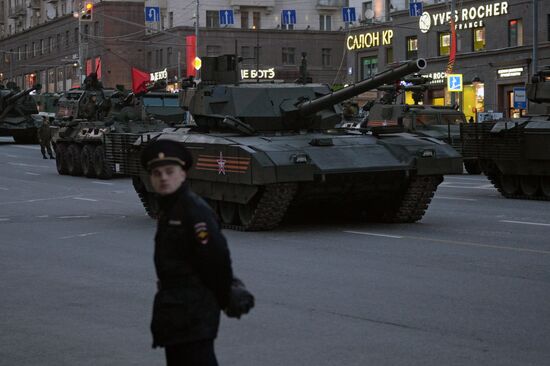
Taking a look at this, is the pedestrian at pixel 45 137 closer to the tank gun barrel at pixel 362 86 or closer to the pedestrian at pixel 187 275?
the tank gun barrel at pixel 362 86

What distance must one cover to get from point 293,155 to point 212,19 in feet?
196

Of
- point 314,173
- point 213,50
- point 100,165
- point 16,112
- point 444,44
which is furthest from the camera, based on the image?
point 213,50

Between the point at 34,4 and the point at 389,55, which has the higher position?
the point at 34,4

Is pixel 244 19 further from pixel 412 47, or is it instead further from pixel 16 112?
pixel 16 112

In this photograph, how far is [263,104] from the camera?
1952cm

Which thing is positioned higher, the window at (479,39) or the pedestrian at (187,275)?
the window at (479,39)

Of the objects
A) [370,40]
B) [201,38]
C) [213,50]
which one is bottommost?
[370,40]

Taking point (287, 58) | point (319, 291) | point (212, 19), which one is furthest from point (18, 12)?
point (319, 291)

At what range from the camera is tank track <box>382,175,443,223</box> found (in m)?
18.5

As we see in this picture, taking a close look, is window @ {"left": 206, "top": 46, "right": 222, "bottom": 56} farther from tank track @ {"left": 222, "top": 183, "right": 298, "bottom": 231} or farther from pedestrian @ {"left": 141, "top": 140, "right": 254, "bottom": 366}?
pedestrian @ {"left": 141, "top": 140, "right": 254, "bottom": 366}

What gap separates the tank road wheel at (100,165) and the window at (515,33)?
24437 mm

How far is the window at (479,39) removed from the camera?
54906mm

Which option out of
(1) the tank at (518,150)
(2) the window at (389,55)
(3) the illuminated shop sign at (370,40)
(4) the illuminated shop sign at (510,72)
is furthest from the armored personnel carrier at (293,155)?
(2) the window at (389,55)

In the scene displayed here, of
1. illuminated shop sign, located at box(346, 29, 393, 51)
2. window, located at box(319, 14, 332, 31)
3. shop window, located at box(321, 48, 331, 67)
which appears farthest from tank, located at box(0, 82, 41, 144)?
window, located at box(319, 14, 332, 31)
